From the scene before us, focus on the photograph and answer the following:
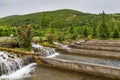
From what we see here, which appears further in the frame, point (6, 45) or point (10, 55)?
point (6, 45)

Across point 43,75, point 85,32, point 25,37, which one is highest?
point 25,37

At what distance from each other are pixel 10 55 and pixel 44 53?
14.5ft

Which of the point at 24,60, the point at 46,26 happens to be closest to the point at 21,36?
the point at 24,60

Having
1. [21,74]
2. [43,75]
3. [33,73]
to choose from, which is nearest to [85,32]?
[33,73]

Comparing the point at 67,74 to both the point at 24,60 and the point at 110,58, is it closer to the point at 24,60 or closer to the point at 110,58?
the point at 24,60

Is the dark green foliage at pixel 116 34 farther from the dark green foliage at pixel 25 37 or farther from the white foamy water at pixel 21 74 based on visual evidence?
the white foamy water at pixel 21 74

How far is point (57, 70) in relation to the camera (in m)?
14.1

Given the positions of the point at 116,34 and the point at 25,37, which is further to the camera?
the point at 116,34

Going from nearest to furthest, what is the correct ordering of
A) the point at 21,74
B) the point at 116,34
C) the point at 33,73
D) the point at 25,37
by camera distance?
the point at 21,74
the point at 33,73
the point at 25,37
the point at 116,34

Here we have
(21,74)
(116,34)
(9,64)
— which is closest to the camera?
(21,74)

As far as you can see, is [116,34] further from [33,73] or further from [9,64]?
[9,64]

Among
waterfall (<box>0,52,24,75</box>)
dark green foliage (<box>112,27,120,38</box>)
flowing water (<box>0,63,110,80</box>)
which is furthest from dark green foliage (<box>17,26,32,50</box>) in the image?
dark green foliage (<box>112,27,120,38</box>)

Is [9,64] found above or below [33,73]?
above

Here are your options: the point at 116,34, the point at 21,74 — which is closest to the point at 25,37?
the point at 21,74
